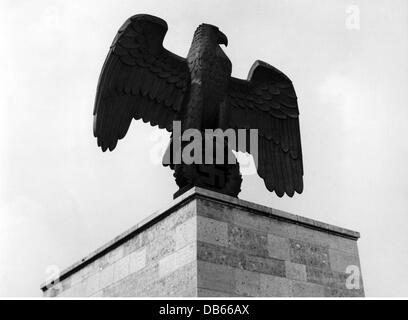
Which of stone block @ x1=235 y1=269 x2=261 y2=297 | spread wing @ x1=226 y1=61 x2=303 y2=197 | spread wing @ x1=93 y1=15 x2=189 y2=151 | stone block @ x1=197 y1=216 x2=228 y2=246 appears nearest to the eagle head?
spread wing @ x1=93 y1=15 x2=189 y2=151

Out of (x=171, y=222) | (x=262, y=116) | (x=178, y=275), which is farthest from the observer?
(x=262, y=116)

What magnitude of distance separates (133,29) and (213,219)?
10.9 feet

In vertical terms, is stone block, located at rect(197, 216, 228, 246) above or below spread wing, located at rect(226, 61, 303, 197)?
below

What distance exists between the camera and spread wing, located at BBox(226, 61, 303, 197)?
998 centimetres

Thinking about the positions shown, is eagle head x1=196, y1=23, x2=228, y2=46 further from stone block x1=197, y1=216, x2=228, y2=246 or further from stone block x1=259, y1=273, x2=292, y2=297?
stone block x1=259, y1=273, x2=292, y2=297

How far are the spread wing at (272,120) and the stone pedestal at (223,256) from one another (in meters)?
1.55

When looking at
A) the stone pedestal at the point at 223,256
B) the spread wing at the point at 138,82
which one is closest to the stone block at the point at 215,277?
the stone pedestal at the point at 223,256

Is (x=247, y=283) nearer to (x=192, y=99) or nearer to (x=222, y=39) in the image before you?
(x=192, y=99)

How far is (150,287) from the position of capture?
25.4 ft

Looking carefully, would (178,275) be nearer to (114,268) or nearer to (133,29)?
(114,268)

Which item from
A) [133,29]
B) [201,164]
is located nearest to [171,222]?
[201,164]

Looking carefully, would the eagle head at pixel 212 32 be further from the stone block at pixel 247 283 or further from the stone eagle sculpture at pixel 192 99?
the stone block at pixel 247 283

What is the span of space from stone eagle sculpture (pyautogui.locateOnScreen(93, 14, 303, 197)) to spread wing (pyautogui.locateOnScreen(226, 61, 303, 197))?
2 cm
